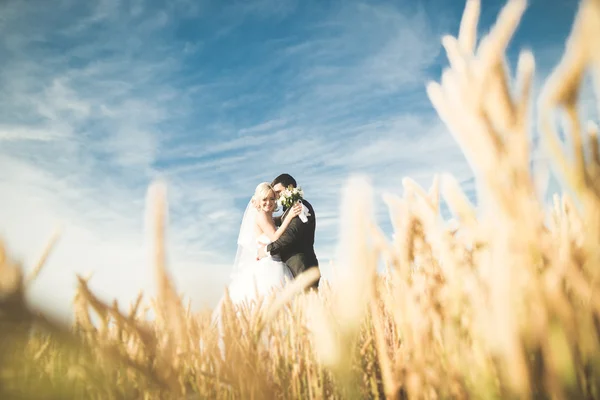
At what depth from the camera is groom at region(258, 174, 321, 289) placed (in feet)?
22.0

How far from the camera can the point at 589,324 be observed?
664mm

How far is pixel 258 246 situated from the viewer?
23.8 ft

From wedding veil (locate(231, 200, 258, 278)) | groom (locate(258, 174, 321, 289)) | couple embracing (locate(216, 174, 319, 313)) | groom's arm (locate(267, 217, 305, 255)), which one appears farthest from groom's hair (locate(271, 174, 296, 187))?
groom's arm (locate(267, 217, 305, 255))

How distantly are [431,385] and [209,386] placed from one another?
0.83 meters

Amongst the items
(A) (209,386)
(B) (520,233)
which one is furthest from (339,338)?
(A) (209,386)

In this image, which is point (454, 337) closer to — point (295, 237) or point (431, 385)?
point (431, 385)

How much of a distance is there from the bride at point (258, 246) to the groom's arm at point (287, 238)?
134 millimetres

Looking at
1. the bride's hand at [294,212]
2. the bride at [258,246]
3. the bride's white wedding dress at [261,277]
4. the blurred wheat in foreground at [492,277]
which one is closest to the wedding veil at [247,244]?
the bride at [258,246]

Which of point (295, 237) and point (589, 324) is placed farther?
point (295, 237)

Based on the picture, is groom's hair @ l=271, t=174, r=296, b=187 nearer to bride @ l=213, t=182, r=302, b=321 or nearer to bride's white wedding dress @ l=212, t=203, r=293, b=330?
bride @ l=213, t=182, r=302, b=321

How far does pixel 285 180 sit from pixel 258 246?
1.50 meters

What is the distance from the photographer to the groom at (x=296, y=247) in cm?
671

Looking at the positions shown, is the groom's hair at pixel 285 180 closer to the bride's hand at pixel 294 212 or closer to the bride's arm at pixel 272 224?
the bride's arm at pixel 272 224

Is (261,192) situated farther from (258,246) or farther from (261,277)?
(261,277)
